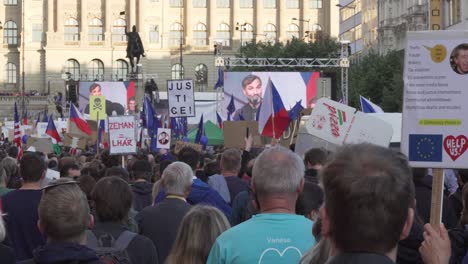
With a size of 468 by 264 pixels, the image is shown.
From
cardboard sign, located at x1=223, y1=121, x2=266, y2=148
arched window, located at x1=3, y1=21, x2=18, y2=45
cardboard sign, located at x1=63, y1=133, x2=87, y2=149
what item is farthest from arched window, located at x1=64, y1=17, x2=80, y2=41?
cardboard sign, located at x1=223, y1=121, x2=266, y2=148

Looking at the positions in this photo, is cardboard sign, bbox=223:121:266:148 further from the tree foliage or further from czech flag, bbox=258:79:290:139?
the tree foliage

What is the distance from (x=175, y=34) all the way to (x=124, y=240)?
90.0 meters

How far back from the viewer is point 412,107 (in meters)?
4.90

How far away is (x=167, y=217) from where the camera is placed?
24.5ft

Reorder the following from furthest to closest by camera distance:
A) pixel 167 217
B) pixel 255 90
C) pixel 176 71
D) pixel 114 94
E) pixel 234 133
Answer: pixel 176 71
pixel 114 94
pixel 255 90
pixel 234 133
pixel 167 217

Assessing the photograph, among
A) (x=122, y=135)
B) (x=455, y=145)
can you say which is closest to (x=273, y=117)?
(x=122, y=135)

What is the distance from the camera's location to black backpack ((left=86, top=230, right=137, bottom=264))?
5488 millimetres

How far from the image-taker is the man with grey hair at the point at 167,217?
7.45m

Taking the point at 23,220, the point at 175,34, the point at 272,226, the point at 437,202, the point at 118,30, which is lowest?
the point at 23,220

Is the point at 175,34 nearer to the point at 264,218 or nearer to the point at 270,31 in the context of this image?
the point at 270,31

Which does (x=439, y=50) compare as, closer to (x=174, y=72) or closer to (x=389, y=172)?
(x=389, y=172)

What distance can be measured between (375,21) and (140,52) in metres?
29.2

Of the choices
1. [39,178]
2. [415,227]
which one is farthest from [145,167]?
[415,227]

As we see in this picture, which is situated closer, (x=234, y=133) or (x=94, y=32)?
(x=234, y=133)
